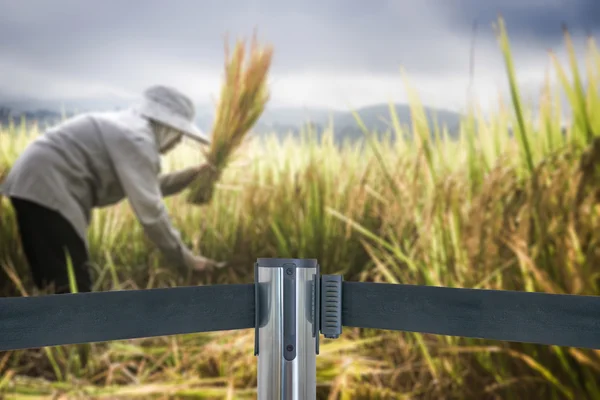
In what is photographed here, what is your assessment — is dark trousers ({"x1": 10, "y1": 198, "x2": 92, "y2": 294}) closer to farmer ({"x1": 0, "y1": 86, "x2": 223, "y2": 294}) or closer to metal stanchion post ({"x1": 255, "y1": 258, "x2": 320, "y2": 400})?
farmer ({"x1": 0, "y1": 86, "x2": 223, "y2": 294})

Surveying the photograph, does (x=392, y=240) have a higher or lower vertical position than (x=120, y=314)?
lower

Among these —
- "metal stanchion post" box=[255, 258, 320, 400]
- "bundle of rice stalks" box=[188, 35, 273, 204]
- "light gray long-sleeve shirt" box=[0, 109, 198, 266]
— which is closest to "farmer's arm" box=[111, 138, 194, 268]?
"light gray long-sleeve shirt" box=[0, 109, 198, 266]

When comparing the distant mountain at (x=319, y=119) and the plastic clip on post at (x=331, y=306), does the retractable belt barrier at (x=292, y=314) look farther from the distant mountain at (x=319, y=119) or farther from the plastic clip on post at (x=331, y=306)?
the distant mountain at (x=319, y=119)

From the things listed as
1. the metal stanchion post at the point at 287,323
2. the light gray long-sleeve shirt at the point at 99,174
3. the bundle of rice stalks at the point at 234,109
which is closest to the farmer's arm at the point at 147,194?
the light gray long-sleeve shirt at the point at 99,174

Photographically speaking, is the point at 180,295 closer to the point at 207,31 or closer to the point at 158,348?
the point at 158,348

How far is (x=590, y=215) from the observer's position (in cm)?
157

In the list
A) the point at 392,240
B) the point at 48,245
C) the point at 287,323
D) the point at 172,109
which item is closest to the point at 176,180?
the point at 172,109

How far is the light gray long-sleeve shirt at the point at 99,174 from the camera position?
1847 mm

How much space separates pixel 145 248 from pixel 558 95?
120cm

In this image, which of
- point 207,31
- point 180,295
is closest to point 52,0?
point 207,31

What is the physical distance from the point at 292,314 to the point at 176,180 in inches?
57.7

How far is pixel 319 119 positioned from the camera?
1978 mm

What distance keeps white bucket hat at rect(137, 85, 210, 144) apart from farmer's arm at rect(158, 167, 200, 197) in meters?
0.09

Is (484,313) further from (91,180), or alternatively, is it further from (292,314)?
(91,180)
